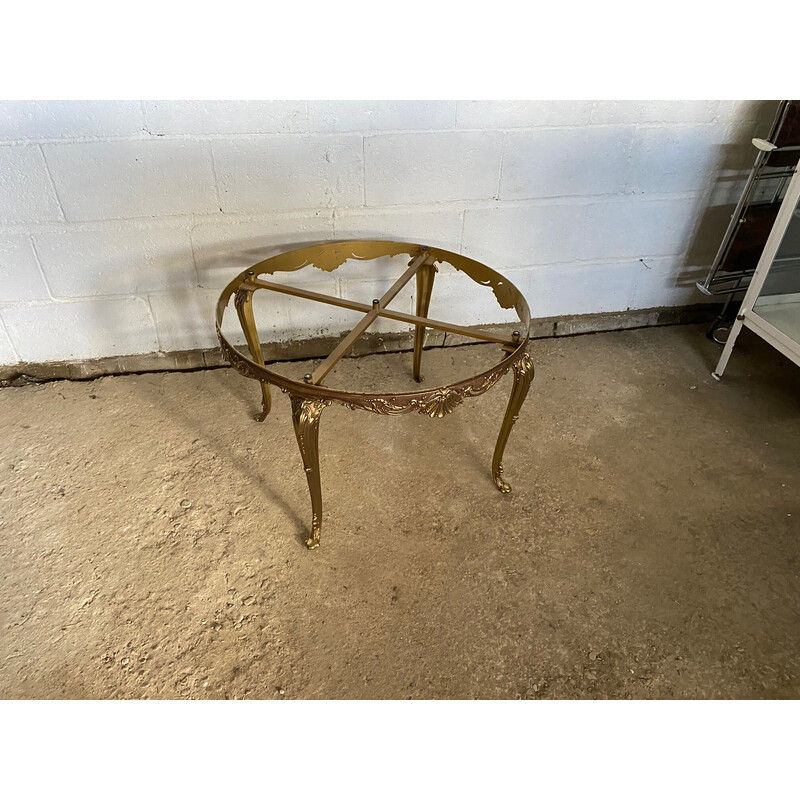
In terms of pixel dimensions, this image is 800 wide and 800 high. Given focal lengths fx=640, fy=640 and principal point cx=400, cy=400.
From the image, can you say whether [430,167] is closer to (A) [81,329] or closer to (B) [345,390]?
(B) [345,390]

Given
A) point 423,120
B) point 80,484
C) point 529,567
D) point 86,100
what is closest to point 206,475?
point 80,484

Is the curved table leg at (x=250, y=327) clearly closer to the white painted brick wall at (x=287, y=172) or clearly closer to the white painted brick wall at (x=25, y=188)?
the white painted brick wall at (x=287, y=172)

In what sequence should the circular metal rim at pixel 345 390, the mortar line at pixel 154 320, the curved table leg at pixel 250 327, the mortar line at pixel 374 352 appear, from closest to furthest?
the circular metal rim at pixel 345 390, the curved table leg at pixel 250 327, the mortar line at pixel 154 320, the mortar line at pixel 374 352

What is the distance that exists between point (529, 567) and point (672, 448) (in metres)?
0.75

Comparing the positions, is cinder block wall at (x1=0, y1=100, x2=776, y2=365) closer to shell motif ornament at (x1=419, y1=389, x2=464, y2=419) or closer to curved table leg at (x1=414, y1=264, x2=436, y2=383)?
curved table leg at (x1=414, y1=264, x2=436, y2=383)

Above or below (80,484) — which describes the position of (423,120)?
above

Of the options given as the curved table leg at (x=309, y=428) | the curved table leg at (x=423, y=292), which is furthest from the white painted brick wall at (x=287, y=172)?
the curved table leg at (x=309, y=428)

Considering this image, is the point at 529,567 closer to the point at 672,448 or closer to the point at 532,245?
the point at 672,448

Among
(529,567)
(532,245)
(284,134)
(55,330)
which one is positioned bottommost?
(529,567)

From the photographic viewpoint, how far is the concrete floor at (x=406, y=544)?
156cm

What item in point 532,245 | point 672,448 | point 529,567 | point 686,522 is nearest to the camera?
point 529,567

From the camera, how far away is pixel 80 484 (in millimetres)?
2002

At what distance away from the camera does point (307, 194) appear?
7.00ft

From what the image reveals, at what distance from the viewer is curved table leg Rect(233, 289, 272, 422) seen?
6.21 ft
